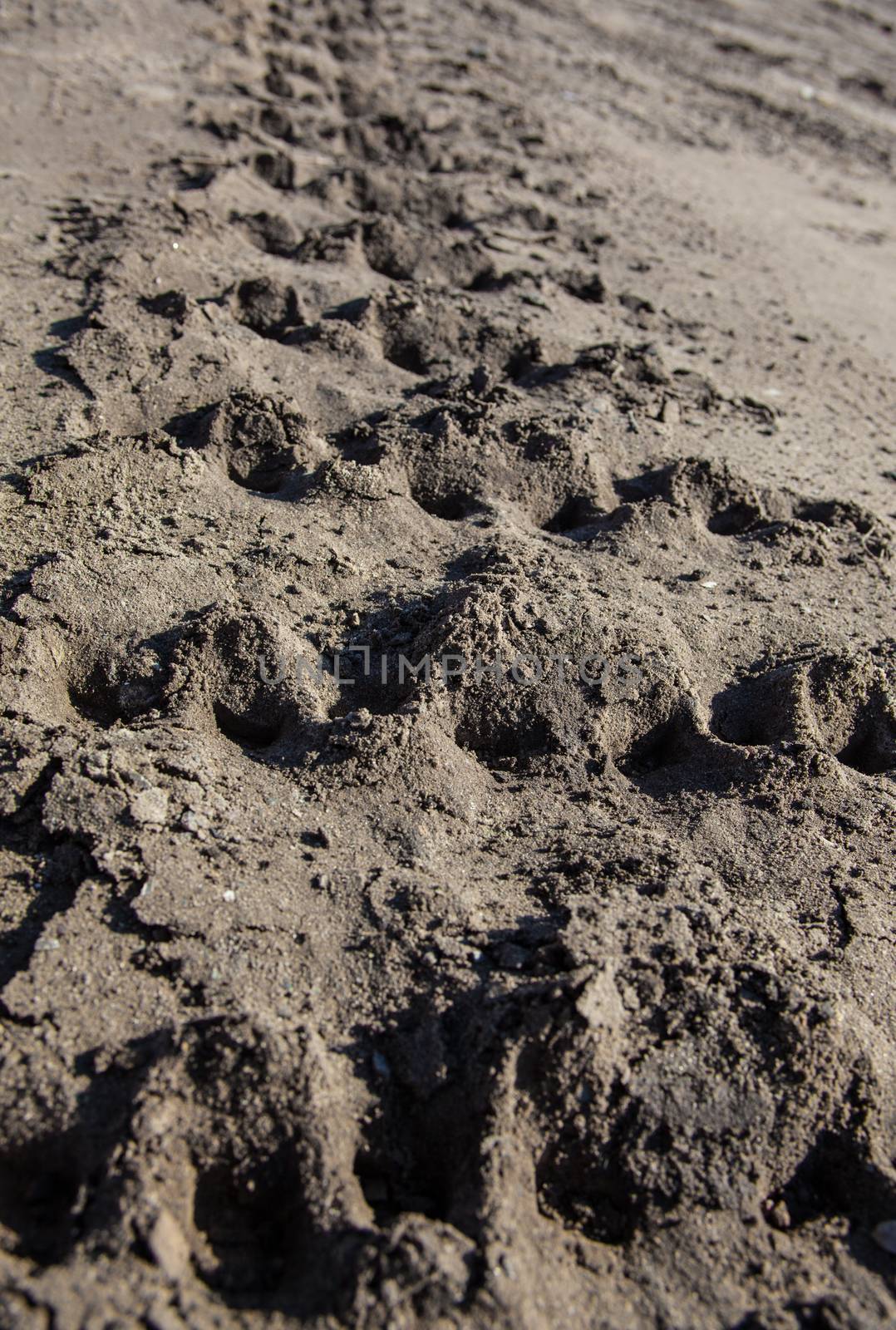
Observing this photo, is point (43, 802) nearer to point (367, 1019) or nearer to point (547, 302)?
point (367, 1019)

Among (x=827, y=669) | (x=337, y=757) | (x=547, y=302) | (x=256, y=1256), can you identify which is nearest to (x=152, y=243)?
(x=547, y=302)

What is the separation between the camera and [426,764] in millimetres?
2086

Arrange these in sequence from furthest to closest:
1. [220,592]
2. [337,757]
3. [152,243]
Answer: [152,243] < [220,592] < [337,757]

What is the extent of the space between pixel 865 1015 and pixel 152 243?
302 centimetres

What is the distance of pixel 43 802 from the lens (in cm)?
189

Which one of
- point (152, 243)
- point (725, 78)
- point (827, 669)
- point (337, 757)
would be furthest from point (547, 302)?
point (725, 78)

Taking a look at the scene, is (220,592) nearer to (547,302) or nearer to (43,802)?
(43,802)

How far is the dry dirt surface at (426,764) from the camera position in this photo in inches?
59.9

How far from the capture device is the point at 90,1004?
1647mm

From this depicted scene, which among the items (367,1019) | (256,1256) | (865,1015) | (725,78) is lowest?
(256,1256)

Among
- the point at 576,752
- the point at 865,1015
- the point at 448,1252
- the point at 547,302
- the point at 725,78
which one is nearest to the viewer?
the point at 448,1252

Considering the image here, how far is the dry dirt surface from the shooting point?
4.99ft

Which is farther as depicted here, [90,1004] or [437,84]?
[437,84]

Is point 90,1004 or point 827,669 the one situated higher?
point 827,669
